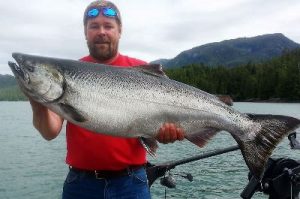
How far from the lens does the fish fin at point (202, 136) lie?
17.1ft

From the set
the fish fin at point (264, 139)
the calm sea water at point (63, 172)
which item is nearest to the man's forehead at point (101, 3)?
the fish fin at point (264, 139)

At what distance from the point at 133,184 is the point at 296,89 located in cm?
12445

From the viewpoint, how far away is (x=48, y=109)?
4852 millimetres

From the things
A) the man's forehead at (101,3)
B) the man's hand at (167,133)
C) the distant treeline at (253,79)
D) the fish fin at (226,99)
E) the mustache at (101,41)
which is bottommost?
the man's hand at (167,133)

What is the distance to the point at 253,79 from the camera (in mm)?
137375

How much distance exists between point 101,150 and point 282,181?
2876 mm

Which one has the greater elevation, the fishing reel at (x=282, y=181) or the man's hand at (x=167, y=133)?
the man's hand at (x=167, y=133)

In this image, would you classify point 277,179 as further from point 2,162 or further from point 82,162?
point 2,162

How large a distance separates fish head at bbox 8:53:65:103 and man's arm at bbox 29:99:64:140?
0.76ft

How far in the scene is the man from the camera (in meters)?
5.03

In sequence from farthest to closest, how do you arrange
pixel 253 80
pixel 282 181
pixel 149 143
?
pixel 253 80 → pixel 282 181 → pixel 149 143

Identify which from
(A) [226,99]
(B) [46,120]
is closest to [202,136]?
(A) [226,99]

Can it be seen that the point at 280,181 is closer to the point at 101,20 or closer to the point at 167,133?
the point at 167,133

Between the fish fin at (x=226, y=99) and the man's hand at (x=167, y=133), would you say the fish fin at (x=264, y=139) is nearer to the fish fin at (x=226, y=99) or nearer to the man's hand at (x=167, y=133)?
the fish fin at (x=226, y=99)
